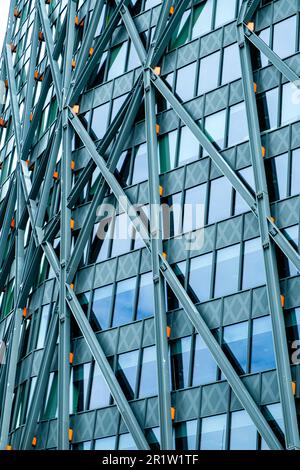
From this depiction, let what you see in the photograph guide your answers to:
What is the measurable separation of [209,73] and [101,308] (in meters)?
10.1

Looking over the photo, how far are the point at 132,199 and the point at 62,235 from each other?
427 centimetres

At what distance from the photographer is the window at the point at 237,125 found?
3503cm

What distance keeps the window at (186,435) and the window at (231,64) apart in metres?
12.8

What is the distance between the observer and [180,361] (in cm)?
3388

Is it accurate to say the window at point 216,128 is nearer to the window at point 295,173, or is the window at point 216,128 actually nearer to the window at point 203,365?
the window at point 295,173

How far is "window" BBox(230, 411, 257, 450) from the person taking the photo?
99.9 feet

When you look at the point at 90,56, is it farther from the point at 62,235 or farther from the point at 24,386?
the point at 24,386

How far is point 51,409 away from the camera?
3906 cm

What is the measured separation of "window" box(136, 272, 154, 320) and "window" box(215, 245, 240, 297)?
3285 millimetres

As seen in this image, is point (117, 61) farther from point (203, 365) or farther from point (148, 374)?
point (203, 365)

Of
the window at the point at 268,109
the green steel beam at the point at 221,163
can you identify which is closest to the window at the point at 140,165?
the green steel beam at the point at 221,163

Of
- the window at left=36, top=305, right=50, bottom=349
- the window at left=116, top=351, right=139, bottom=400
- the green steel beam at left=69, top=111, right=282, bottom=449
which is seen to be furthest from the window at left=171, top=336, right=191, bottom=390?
the window at left=36, top=305, right=50, bottom=349

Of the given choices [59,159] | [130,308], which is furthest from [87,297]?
[59,159]

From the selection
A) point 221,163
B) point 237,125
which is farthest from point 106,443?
point 237,125
